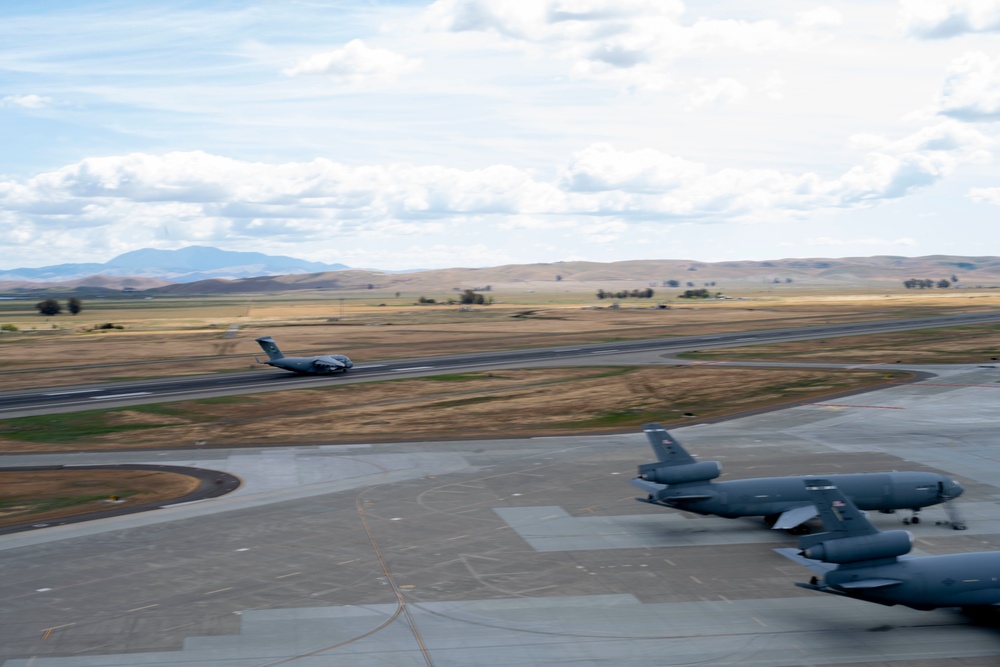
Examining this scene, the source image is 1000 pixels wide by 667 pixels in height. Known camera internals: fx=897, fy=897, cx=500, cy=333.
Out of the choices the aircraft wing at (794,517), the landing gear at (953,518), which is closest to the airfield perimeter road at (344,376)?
the aircraft wing at (794,517)

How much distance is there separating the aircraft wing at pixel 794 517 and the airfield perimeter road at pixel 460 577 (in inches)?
45.9

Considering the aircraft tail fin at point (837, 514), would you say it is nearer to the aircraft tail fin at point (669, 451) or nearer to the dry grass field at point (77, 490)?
the aircraft tail fin at point (669, 451)

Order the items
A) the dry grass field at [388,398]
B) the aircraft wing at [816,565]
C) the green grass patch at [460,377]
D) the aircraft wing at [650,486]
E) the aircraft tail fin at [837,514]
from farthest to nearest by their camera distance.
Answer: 1. the green grass patch at [460,377]
2. the dry grass field at [388,398]
3. the aircraft wing at [650,486]
4. the aircraft wing at [816,565]
5. the aircraft tail fin at [837,514]

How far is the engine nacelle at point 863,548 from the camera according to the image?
32656mm

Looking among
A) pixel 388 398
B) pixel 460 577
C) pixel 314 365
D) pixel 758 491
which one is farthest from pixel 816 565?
pixel 314 365

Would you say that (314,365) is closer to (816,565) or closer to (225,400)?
(225,400)

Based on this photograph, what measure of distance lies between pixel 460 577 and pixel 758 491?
16.1 m

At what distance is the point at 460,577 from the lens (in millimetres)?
39656

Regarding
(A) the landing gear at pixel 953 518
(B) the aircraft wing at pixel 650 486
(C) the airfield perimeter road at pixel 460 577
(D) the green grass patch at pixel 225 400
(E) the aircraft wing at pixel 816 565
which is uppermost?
(B) the aircraft wing at pixel 650 486

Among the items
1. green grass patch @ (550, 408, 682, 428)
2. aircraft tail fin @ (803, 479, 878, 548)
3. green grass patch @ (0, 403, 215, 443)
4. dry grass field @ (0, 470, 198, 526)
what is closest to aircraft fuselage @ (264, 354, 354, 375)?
green grass patch @ (0, 403, 215, 443)

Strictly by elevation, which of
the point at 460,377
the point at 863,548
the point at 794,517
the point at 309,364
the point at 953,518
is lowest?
the point at 953,518

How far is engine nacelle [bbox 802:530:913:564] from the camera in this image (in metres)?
32.7

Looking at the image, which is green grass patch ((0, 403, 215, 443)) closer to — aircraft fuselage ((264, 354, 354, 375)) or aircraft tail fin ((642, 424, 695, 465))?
aircraft fuselage ((264, 354, 354, 375))

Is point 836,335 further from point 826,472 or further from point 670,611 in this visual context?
point 670,611
